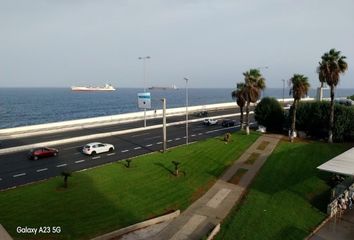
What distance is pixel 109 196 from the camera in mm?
29203

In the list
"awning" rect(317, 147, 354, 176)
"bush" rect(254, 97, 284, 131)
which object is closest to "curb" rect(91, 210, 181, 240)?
"awning" rect(317, 147, 354, 176)

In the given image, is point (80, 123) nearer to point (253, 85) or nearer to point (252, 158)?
point (253, 85)

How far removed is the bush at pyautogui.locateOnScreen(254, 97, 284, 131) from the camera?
60.1 m

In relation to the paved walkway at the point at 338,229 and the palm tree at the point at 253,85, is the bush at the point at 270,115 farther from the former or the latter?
the paved walkway at the point at 338,229

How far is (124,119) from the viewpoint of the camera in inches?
3167

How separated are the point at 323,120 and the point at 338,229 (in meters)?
31.1

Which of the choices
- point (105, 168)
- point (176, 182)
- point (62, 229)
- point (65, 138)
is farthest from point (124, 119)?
point (62, 229)

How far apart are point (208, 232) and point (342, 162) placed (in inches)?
534

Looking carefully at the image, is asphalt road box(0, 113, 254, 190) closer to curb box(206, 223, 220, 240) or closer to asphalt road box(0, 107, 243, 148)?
asphalt road box(0, 107, 243, 148)

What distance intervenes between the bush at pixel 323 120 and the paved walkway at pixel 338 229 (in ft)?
85.9

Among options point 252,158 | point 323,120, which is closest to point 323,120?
point 323,120

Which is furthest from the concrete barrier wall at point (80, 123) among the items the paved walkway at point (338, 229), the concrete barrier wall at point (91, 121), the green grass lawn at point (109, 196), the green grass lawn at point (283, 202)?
the paved walkway at point (338, 229)

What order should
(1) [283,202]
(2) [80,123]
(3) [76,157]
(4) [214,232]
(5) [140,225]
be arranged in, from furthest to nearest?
(2) [80,123] < (3) [76,157] < (1) [283,202] < (5) [140,225] < (4) [214,232]

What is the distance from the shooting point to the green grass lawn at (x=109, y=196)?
23.8 meters
